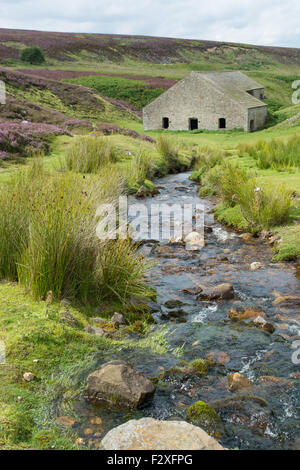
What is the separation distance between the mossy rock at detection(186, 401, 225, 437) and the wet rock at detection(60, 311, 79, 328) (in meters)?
1.81

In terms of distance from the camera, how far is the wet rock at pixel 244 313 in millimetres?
6305

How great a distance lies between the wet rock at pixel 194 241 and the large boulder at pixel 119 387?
545cm

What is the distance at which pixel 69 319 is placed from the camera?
5.27 m

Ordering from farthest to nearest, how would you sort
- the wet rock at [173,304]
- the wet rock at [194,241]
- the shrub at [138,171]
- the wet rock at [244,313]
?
the shrub at [138,171]
the wet rock at [194,241]
the wet rock at [173,304]
the wet rock at [244,313]

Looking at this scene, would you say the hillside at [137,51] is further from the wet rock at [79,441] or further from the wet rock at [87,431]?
the wet rock at [79,441]

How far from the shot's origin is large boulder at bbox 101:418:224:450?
3326mm

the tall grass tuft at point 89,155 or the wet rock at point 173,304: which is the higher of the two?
the tall grass tuft at point 89,155

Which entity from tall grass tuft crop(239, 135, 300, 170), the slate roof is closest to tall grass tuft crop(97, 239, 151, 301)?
tall grass tuft crop(239, 135, 300, 170)

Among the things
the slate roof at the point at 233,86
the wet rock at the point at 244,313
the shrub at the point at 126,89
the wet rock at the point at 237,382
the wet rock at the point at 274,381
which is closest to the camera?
the wet rock at the point at 237,382

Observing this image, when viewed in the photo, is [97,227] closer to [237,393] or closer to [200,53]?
[237,393]

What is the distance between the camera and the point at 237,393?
4480 mm

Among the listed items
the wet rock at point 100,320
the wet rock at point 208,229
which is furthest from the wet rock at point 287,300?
the wet rock at point 208,229

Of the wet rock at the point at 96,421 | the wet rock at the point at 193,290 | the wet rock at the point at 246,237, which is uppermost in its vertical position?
the wet rock at the point at 246,237
